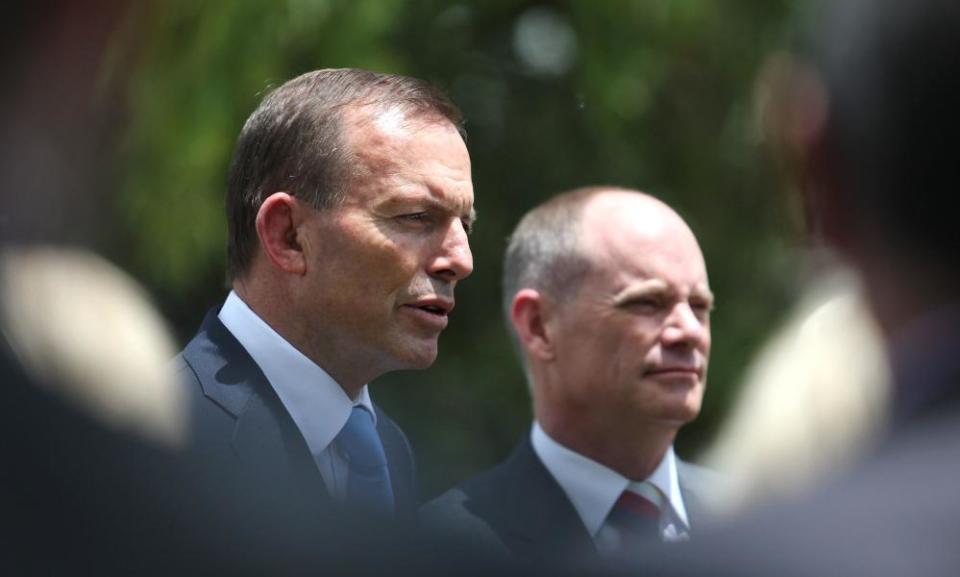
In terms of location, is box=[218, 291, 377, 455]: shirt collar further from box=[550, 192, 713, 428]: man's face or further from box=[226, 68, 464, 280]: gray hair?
box=[550, 192, 713, 428]: man's face

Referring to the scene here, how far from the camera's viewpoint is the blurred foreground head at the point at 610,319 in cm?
253

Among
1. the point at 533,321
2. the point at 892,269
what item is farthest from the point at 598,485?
the point at 892,269

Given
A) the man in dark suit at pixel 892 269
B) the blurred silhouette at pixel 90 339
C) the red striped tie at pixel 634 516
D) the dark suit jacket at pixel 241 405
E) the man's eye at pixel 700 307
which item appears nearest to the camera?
the blurred silhouette at pixel 90 339

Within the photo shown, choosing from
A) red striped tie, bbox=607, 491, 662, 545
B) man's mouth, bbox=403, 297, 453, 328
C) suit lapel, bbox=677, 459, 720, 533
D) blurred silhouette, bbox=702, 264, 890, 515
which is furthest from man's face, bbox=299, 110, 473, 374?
suit lapel, bbox=677, 459, 720, 533

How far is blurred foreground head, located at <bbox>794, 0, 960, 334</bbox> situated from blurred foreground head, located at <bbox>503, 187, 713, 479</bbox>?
1.45m

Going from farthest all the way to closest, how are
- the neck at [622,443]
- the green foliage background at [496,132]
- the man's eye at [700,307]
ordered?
the green foliage background at [496,132] → the man's eye at [700,307] → the neck at [622,443]

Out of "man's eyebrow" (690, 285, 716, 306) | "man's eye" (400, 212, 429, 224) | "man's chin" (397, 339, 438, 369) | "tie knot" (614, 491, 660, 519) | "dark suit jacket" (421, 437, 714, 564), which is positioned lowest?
"dark suit jacket" (421, 437, 714, 564)

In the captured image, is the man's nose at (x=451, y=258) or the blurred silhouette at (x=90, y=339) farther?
the man's nose at (x=451, y=258)

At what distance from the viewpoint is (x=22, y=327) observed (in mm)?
835

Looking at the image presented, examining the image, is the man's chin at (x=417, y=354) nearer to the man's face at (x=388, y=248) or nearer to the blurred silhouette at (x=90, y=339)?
the man's face at (x=388, y=248)

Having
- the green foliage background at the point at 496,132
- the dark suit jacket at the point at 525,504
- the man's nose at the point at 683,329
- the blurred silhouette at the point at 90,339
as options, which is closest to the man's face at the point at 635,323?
the man's nose at the point at 683,329

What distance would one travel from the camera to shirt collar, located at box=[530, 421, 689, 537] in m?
2.38

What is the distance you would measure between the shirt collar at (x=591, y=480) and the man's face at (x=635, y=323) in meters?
0.07

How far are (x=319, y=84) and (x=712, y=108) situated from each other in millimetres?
3388
